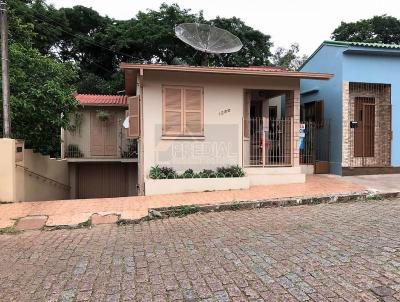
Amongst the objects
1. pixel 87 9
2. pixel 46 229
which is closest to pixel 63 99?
pixel 46 229

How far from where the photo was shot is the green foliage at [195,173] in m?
9.73

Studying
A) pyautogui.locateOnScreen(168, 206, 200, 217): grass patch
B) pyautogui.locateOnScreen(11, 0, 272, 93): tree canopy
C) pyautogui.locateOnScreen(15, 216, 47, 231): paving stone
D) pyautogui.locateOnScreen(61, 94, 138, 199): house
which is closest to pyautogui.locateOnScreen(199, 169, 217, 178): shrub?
pyautogui.locateOnScreen(168, 206, 200, 217): grass patch

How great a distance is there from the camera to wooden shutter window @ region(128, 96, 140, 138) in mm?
10055

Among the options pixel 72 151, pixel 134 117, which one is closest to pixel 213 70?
pixel 134 117

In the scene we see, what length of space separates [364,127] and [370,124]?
0.28m

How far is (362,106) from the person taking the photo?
12156 mm

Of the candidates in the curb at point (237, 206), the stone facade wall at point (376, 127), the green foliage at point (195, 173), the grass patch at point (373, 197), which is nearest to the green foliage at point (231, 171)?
the green foliage at point (195, 173)

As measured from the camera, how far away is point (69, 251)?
501 cm

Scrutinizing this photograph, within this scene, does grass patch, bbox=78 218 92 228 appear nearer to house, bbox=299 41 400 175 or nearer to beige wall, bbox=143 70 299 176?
beige wall, bbox=143 70 299 176

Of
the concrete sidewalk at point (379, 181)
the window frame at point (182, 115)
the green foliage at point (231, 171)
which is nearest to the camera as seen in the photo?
the concrete sidewalk at point (379, 181)

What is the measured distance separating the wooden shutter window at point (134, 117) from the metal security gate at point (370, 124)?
22.6 feet

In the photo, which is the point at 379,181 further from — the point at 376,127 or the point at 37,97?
the point at 37,97

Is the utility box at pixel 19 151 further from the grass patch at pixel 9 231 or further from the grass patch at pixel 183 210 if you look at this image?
the grass patch at pixel 183 210

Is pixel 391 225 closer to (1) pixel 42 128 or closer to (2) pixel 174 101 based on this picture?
(2) pixel 174 101
